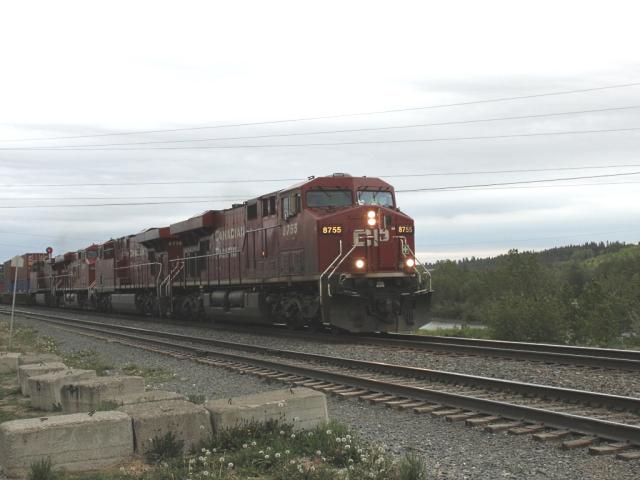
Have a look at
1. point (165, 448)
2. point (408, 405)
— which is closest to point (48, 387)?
point (165, 448)

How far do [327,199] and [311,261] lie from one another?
1.66 metres

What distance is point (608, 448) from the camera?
5348 mm

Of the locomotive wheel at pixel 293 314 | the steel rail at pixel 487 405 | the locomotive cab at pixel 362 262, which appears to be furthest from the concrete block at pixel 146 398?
the locomotive wheel at pixel 293 314

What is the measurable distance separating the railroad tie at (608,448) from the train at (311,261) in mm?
9142

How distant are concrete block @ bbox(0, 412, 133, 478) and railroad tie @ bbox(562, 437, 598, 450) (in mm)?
3616

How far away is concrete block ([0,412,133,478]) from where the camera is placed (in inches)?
179

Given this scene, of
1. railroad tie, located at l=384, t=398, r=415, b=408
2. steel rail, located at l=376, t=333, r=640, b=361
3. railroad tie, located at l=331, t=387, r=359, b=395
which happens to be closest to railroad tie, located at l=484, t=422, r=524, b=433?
railroad tie, located at l=384, t=398, r=415, b=408

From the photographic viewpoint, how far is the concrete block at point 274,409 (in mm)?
5402

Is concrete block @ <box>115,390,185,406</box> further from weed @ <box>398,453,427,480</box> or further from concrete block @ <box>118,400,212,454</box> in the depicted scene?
weed @ <box>398,453,427,480</box>

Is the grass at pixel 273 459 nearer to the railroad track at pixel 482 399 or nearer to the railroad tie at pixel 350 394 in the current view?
the railroad track at pixel 482 399

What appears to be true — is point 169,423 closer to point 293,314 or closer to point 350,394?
point 350,394

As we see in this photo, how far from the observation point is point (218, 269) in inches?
810

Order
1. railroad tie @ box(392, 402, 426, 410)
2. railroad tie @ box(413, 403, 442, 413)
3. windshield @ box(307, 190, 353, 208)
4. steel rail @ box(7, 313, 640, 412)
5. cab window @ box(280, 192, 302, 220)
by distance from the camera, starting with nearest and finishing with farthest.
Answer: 1. steel rail @ box(7, 313, 640, 412)
2. railroad tie @ box(413, 403, 442, 413)
3. railroad tie @ box(392, 402, 426, 410)
4. windshield @ box(307, 190, 353, 208)
5. cab window @ box(280, 192, 302, 220)

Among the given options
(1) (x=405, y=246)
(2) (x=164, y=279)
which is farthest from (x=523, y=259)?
(1) (x=405, y=246)
